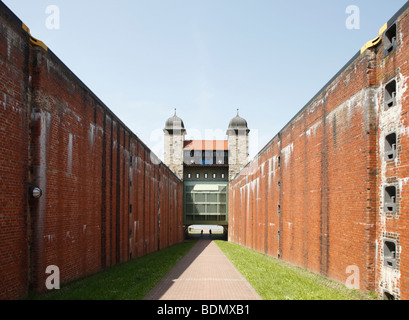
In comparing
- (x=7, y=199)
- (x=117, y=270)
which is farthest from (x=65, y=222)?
(x=117, y=270)

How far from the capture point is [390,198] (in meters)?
8.53

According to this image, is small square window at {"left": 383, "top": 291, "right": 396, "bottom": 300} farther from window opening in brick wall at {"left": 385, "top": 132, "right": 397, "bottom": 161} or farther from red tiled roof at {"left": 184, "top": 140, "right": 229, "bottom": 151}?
red tiled roof at {"left": 184, "top": 140, "right": 229, "bottom": 151}

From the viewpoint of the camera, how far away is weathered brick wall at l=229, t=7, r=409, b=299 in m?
8.09

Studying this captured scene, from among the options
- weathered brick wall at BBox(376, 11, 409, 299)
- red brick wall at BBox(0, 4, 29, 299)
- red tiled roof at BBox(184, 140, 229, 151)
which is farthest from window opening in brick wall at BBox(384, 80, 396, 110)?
red tiled roof at BBox(184, 140, 229, 151)

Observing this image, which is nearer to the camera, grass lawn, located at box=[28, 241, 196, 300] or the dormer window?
the dormer window

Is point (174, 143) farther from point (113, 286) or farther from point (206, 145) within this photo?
point (113, 286)

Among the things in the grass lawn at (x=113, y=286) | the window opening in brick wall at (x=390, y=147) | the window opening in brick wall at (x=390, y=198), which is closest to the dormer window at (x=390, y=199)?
the window opening in brick wall at (x=390, y=198)

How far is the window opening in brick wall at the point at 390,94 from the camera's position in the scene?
8.47 m

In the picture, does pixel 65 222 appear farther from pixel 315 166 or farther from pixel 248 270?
pixel 315 166

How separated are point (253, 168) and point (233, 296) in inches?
775

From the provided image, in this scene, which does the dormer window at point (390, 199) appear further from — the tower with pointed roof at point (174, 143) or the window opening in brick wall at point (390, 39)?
the tower with pointed roof at point (174, 143)

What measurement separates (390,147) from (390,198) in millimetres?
1282

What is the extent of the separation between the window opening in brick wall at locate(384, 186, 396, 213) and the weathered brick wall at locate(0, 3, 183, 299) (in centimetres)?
877

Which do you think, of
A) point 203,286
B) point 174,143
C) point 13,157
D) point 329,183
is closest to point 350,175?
point 329,183
